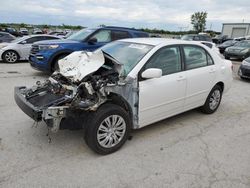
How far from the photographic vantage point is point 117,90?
10.6 feet

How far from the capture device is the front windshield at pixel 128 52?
3.56 meters

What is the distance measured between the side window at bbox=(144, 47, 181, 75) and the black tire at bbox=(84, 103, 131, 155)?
0.84 m

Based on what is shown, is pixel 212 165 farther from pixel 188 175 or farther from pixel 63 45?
pixel 63 45

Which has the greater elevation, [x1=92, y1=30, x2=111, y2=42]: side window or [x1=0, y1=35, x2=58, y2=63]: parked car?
[x1=92, y1=30, x2=111, y2=42]: side window

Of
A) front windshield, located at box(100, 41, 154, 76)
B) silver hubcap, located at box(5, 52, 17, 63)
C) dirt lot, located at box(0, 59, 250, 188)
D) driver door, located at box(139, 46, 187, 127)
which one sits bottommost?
dirt lot, located at box(0, 59, 250, 188)

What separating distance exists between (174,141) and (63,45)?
208 inches

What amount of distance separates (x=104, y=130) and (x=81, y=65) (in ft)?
3.44

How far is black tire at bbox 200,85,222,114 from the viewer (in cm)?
476

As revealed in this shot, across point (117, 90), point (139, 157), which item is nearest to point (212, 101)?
point (139, 157)

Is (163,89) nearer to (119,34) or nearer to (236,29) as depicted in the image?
(119,34)

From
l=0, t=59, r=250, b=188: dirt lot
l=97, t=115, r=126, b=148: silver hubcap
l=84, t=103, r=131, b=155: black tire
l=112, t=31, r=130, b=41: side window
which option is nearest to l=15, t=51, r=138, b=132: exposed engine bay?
l=84, t=103, r=131, b=155: black tire

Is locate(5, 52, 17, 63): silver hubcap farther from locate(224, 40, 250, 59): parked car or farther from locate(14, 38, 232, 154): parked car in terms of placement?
locate(224, 40, 250, 59): parked car

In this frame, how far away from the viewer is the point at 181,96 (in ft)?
13.2

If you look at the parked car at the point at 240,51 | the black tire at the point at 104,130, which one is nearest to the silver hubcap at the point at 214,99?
the black tire at the point at 104,130
